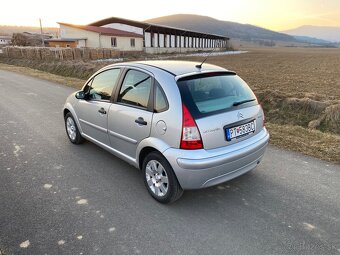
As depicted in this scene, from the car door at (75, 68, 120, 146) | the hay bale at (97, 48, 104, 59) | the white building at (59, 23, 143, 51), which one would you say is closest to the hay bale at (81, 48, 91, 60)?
the hay bale at (97, 48, 104, 59)

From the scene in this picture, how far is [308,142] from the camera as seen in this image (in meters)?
5.59

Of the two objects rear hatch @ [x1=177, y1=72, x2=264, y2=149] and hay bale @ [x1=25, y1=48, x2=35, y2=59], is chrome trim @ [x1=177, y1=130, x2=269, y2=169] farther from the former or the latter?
hay bale @ [x1=25, y1=48, x2=35, y2=59]

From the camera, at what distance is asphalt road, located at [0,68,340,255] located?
2812 millimetres

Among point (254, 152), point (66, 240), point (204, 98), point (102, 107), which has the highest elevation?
point (204, 98)

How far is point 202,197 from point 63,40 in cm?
4685

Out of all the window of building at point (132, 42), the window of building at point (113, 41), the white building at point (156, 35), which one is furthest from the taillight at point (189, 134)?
the white building at point (156, 35)

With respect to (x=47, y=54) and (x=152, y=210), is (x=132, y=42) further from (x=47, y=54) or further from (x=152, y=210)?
(x=152, y=210)

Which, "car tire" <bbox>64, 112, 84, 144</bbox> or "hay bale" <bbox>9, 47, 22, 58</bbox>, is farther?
"hay bale" <bbox>9, 47, 22, 58</bbox>

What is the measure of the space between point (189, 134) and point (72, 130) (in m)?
3.24

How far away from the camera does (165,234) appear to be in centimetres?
296

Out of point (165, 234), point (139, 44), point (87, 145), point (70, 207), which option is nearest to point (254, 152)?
point (165, 234)

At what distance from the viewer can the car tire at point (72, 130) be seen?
5.41 meters

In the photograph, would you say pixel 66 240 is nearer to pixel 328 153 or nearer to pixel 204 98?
pixel 204 98

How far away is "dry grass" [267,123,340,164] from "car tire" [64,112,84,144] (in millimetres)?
3821
